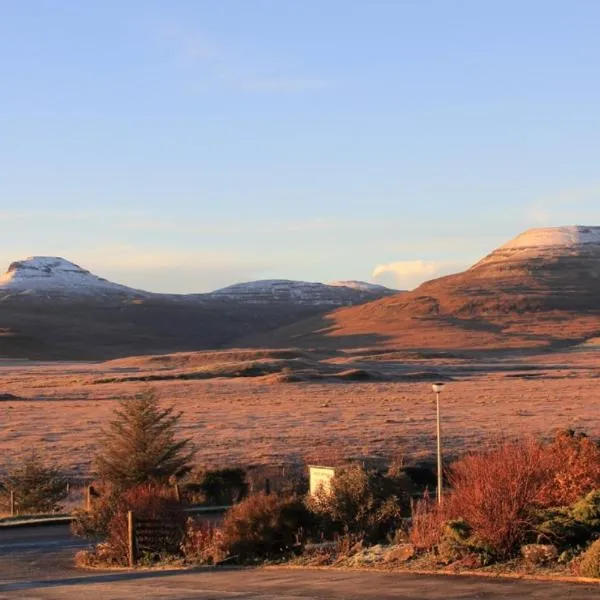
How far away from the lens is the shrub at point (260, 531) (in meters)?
16.2

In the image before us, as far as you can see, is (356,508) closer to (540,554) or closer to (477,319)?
(540,554)

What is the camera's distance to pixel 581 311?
17575 cm

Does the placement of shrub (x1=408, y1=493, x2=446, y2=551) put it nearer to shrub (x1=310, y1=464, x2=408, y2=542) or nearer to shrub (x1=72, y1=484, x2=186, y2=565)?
shrub (x1=310, y1=464, x2=408, y2=542)

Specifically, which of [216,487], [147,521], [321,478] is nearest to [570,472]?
[321,478]

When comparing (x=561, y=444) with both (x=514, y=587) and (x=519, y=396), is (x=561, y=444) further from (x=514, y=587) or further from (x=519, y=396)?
(x=519, y=396)

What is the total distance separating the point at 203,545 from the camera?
16.9 meters

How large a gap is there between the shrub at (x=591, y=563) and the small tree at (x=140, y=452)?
14.9 metres

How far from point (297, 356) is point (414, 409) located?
64.9m

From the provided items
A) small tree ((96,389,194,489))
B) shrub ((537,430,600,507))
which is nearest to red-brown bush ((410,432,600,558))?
shrub ((537,430,600,507))

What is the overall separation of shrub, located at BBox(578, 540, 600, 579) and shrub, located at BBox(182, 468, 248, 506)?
15141 mm

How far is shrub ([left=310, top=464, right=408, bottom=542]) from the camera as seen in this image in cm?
1673

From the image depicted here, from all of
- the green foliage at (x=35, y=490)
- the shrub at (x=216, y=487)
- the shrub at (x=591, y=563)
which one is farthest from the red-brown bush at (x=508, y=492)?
the green foliage at (x=35, y=490)

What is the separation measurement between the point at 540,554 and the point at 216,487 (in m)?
16.2

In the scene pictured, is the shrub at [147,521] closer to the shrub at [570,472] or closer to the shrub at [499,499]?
the shrub at [499,499]
